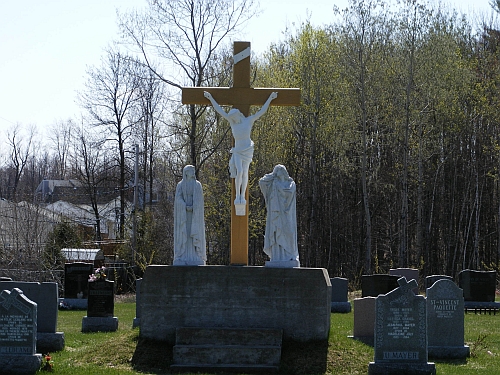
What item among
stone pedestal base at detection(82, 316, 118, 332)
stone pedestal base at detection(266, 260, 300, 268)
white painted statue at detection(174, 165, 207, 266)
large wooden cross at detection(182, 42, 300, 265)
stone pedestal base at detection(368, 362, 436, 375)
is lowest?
stone pedestal base at detection(82, 316, 118, 332)

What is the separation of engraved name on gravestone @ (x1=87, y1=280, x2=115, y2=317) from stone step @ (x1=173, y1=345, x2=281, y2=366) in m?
5.71

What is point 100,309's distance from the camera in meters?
18.2

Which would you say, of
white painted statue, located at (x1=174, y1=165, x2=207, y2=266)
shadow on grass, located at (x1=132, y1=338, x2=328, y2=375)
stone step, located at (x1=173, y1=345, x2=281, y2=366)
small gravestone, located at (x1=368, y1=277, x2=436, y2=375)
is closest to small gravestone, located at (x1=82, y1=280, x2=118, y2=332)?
shadow on grass, located at (x1=132, y1=338, x2=328, y2=375)

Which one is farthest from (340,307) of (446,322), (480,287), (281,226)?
(281,226)

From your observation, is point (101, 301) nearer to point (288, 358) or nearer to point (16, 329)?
point (16, 329)

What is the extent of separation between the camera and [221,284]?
13.6 m

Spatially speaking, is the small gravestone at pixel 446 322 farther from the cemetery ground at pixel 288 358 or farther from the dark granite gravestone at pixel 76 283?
the dark granite gravestone at pixel 76 283

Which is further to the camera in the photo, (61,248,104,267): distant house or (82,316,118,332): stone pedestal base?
(61,248,104,267): distant house

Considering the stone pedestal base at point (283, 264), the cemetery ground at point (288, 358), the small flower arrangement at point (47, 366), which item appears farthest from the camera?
the stone pedestal base at point (283, 264)

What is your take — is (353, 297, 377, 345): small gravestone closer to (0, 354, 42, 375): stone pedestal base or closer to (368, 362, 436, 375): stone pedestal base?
(368, 362, 436, 375): stone pedestal base

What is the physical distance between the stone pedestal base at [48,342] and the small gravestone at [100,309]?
3.07 meters

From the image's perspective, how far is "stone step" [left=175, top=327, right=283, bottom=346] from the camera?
43.1 feet

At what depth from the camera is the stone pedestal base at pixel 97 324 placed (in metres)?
17.6

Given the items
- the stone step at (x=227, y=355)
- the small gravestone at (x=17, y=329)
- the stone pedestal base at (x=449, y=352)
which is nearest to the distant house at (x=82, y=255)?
the stone step at (x=227, y=355)
